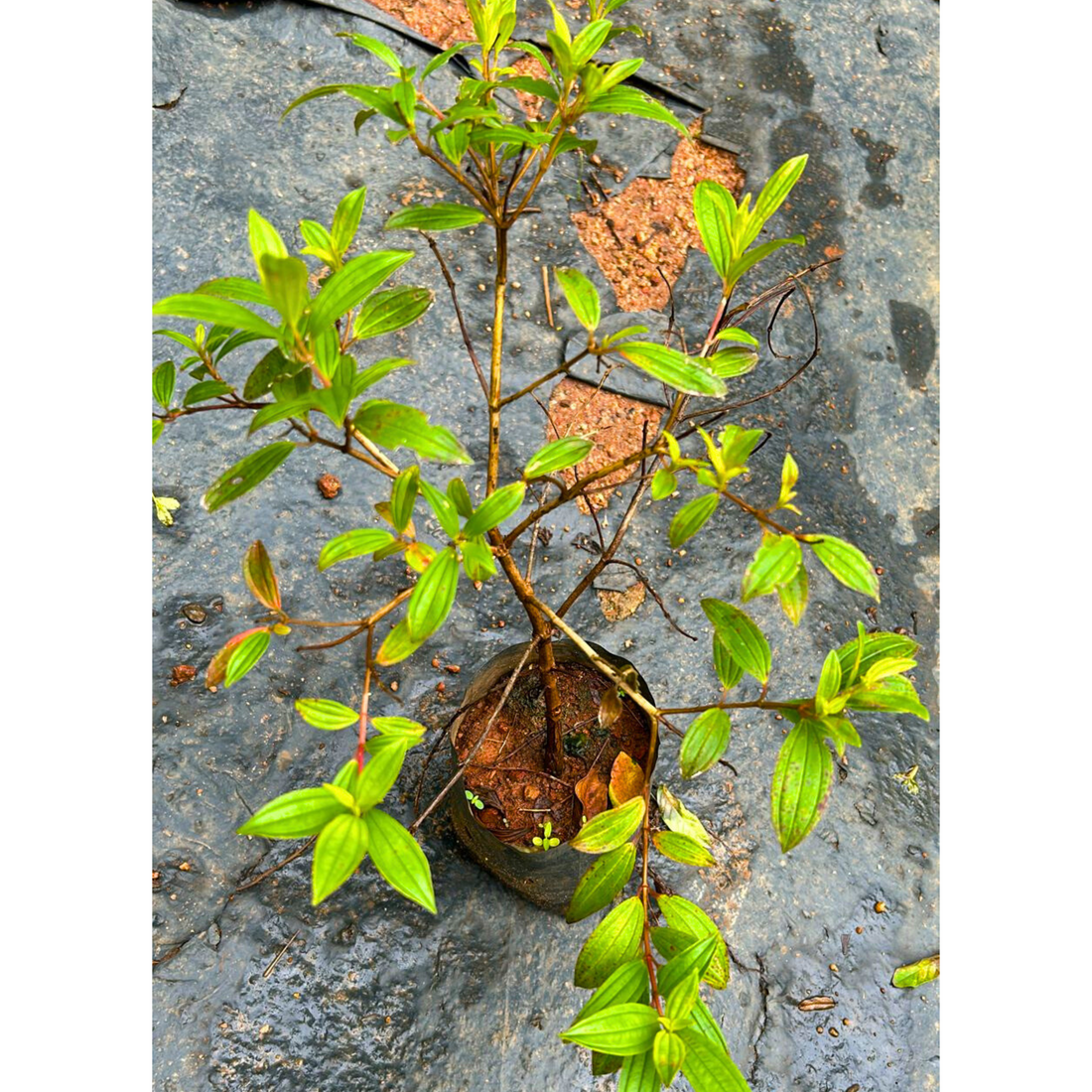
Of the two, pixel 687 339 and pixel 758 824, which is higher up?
pixel 687 339

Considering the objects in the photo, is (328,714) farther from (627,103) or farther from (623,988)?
(627,103)

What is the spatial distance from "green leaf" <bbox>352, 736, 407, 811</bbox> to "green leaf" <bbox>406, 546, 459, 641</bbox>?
0.10 meters

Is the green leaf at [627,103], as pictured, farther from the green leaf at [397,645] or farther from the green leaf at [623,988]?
the green leaf at [623,988]

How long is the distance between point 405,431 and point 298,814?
1.04ft

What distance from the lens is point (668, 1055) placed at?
29.0 inches

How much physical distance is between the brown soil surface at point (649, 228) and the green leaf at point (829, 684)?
1372 mm

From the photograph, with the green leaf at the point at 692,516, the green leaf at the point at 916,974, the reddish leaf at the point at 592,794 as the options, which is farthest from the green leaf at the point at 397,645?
the green leaf at the point at 916,974

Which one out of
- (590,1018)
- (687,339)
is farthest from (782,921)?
(687,339)

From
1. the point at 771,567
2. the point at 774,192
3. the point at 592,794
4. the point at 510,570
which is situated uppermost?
the point at 774,192

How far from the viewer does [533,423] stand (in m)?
1.89

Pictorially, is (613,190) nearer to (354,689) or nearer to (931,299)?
(931,299)

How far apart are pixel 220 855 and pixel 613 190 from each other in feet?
5.44

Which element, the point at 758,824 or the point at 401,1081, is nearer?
the point at 401,1081

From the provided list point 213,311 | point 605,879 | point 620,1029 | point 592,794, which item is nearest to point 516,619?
point 592,794
